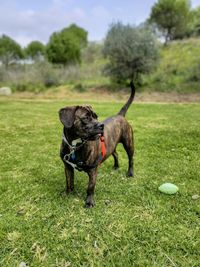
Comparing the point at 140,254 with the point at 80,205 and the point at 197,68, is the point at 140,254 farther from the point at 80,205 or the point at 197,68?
the point at 197,68

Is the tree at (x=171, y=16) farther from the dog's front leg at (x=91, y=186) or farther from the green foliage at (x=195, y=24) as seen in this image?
the dog's front leg at (x=91, y=186)

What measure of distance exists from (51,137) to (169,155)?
255 centimetres

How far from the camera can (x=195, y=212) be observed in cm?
275

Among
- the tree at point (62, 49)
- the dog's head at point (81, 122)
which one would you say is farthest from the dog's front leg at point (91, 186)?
the tree at point (62, 49)

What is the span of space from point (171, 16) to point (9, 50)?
18188mm

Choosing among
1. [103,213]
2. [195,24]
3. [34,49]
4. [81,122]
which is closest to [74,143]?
[81,122]

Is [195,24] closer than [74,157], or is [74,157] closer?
[74,157]

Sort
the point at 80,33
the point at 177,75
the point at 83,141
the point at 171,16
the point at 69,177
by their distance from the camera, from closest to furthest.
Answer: the point at 83,141 → the point at 69,177 → the point at 177,75 → the point at 171,16 → the point at 80,33

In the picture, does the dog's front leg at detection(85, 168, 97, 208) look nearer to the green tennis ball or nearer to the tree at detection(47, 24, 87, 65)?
the green tennis ball

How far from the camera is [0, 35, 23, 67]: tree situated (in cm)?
2878

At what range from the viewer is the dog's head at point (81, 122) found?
99.5 inches

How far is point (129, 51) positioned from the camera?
1461cm

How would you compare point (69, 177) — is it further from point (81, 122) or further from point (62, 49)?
point (62, 49)

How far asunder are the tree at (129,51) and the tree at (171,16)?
15.0m
